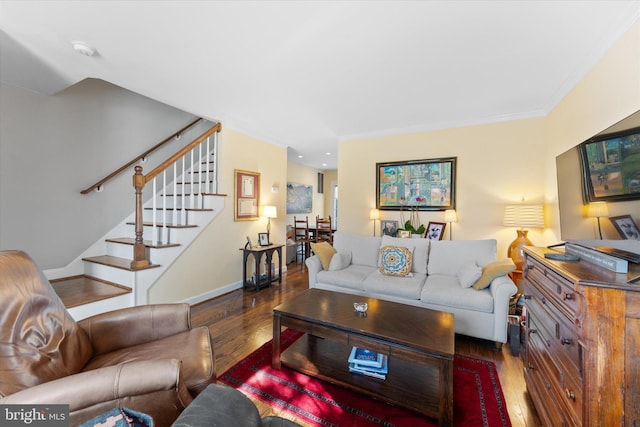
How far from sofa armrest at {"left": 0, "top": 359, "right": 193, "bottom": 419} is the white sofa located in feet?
6.90

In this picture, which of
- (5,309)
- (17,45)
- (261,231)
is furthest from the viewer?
(261,231)

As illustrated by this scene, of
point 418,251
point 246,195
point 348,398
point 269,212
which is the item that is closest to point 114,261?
point 246,195

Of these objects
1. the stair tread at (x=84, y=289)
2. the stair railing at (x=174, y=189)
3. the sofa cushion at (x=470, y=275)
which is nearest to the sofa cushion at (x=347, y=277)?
the sofa cushion at (x=470, y=275)

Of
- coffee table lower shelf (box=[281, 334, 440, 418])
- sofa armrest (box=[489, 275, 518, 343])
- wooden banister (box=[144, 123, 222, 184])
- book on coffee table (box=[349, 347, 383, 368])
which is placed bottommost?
coffee table lower shelf (box=[281, 334, 440, 418])

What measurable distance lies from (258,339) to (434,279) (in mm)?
1922

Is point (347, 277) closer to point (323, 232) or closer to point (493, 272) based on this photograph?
point (493, 272)

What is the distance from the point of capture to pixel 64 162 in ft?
9.44

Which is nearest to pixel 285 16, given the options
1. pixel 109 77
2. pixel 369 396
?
pixel 109 77

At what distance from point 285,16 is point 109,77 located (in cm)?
195

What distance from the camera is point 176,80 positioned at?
2479 millimetres

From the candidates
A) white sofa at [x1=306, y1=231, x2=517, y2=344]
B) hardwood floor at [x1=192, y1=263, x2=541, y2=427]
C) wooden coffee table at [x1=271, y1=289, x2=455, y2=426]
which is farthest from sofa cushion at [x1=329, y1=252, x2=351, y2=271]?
wooden coffee table at [x1=271, y1=289, x2=455, y2=426]

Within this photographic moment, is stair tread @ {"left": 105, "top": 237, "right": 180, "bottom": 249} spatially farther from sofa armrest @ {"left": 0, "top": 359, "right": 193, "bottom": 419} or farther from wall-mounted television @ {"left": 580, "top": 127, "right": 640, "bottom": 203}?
wall-mounted television @ {"left": 580, "top": 127, "right": 640, "bottom": 203}

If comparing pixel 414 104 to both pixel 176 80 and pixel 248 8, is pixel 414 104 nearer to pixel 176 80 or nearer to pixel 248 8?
pixel 248 8

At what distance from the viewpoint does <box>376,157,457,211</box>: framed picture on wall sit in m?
3.68
